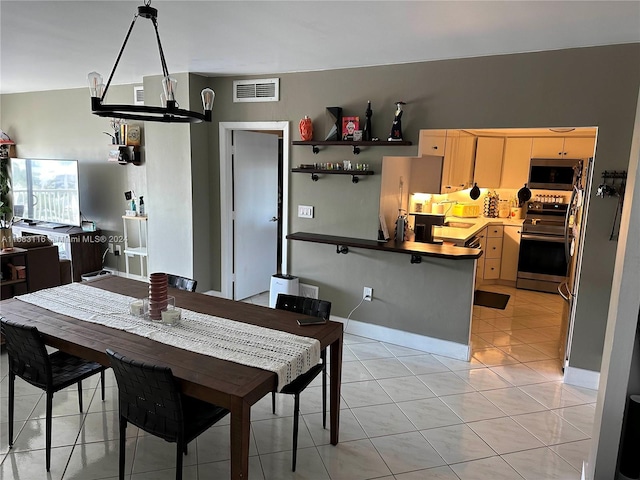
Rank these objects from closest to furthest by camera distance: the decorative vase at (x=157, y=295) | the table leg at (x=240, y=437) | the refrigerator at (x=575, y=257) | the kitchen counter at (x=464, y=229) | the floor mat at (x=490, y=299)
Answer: the table leg at (x=240, y=437), the decorative vase at (x=157, y=295), the refrigerator at (x=575, y=257), the kitchen counter at (x=464, y=229), the floor mat at (x=490, y=299)

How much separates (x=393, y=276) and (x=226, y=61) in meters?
2.52

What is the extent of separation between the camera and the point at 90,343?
2.25 metres

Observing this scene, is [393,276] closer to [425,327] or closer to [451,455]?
[425,327]

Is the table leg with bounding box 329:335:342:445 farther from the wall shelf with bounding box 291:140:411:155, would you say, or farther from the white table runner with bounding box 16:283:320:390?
the wall shelf with bounding box 291:140:411:155

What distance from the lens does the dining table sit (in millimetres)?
1843

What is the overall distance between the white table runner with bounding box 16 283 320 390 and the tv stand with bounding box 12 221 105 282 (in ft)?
10.3

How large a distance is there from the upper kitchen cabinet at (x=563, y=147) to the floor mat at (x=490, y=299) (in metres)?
1.95

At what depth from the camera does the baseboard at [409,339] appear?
13.1ft

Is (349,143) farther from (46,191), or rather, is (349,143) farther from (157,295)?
(46,191)

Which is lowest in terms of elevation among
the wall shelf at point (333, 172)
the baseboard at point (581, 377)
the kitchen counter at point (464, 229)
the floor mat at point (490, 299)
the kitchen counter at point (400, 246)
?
the baseboard at point (581, 377)

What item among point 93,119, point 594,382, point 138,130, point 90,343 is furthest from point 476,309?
point 93,119

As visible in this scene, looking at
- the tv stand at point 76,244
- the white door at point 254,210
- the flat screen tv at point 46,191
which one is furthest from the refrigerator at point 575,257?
the flat screen tv at point 46,191

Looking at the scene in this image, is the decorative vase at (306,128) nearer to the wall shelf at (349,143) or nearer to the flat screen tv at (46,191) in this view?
the wall shelf at (349,143)

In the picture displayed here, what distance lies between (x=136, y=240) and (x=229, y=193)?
180cm
